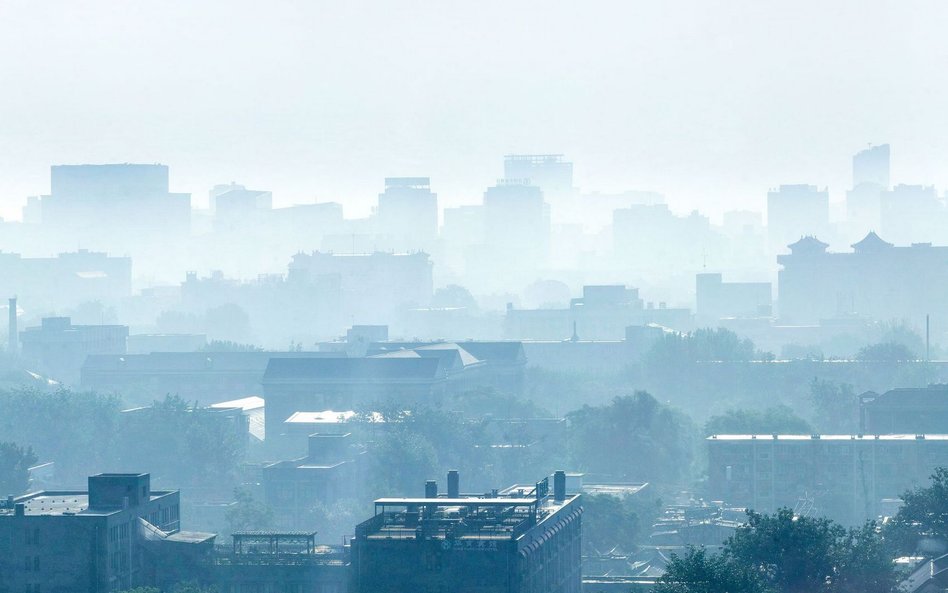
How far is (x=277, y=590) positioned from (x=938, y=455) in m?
36.2

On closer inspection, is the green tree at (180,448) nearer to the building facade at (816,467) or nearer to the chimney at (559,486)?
the building facade at (816,467)

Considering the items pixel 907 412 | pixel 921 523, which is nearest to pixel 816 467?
pixel 907 412

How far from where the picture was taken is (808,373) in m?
120

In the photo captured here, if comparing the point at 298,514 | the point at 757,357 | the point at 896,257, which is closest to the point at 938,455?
the point at 298,514

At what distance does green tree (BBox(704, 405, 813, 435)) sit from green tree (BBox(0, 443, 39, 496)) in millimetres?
28888

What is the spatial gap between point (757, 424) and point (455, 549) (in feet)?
143

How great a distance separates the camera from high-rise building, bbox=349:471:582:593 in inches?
1809

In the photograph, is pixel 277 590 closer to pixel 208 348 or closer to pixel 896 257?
pixel 208 348

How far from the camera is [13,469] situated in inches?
3041

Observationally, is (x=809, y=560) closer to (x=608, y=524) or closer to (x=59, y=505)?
(x=608, y=524)

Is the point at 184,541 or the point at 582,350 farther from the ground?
the point at 582,350

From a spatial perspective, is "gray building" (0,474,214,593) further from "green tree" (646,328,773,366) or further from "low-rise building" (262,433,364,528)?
"green tree" (646,328,773,366)

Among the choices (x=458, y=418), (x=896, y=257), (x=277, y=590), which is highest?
(x=896, y=257)

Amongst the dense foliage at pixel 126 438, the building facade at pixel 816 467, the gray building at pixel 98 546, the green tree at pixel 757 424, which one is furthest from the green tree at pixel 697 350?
the gray building at pixel 98 546
